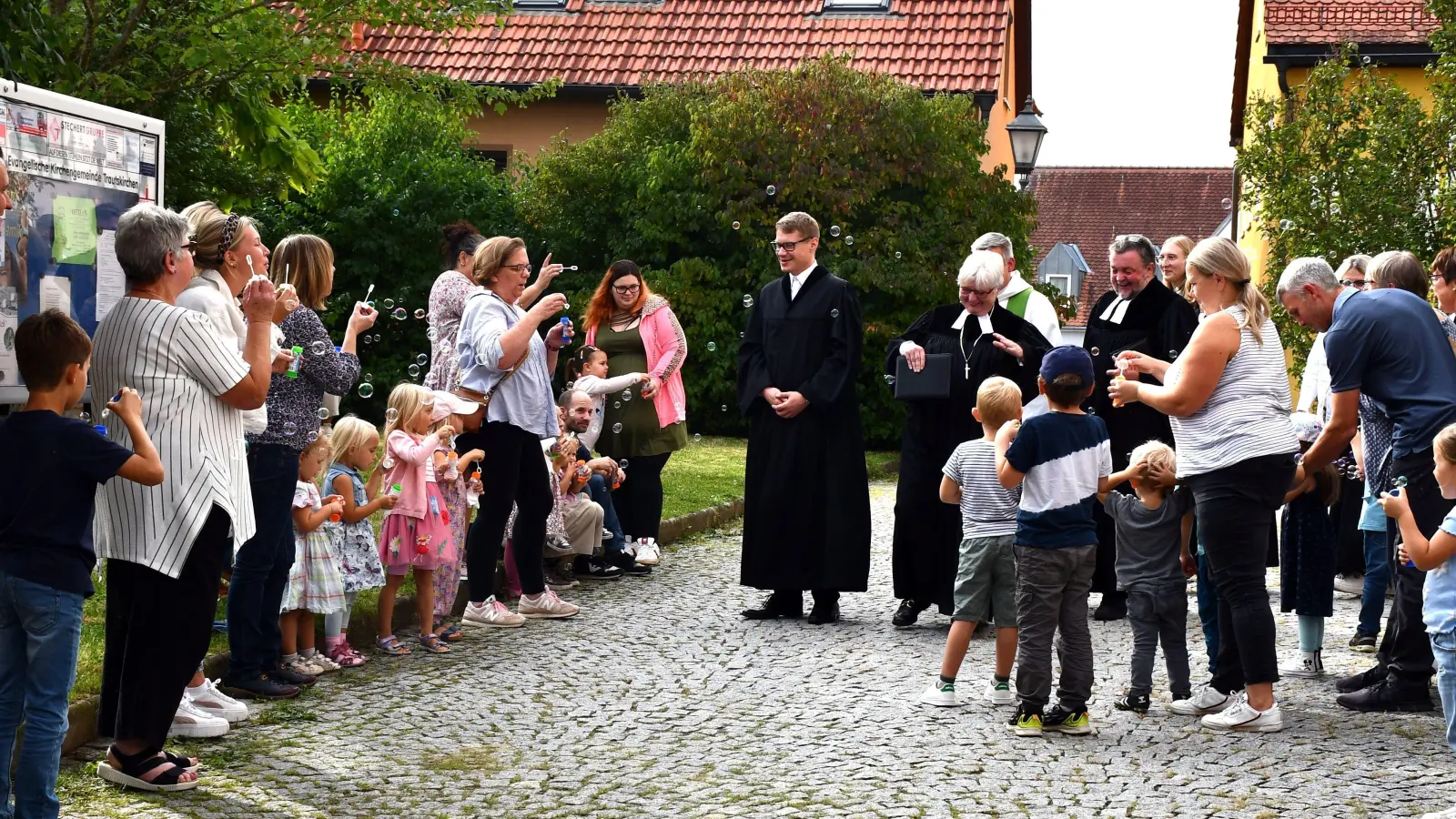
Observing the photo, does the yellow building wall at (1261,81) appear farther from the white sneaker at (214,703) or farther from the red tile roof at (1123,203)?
the red tile roof at (1123,203)

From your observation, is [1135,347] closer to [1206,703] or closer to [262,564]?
[1206,703]

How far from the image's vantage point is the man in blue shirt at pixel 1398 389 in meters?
6.86

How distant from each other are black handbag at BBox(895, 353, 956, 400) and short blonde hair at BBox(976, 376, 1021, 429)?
1.61m

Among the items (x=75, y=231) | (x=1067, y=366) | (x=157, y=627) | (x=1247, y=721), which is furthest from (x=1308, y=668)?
(x=75, y=231)

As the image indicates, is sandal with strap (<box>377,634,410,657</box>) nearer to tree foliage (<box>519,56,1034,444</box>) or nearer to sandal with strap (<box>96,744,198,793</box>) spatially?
sandal with strap (<box>96,744,198,793</box>)

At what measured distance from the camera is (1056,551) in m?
6.57

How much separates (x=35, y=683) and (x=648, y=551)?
22.1 ft

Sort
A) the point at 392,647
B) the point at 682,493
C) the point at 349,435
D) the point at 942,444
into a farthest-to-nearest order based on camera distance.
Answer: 1. the point at 682,493
2. the point at 942,444
3. the point at 392,647
4. the point at 349,435

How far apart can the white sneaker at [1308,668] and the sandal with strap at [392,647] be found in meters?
4.31

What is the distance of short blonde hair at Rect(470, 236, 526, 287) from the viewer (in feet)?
28.6

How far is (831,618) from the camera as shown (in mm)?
9344

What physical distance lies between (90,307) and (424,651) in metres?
2.58

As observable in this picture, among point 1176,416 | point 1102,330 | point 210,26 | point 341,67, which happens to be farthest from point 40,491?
point 341,67

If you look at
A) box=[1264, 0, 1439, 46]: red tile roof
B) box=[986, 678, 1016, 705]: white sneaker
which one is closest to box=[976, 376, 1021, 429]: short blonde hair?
box=[986, 678, 1016, 705]: white sneaker
